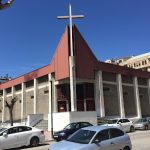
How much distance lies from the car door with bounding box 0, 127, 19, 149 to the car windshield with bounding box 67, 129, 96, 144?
26.8 ft

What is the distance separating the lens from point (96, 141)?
10.7 meters

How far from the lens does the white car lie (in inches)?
719

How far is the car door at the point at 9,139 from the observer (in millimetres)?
18172

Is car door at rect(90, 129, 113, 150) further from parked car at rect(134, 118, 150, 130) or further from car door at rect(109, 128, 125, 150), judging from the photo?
parked car at rect(134, 118, 150, 130)

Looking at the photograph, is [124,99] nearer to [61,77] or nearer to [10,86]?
[61,77]

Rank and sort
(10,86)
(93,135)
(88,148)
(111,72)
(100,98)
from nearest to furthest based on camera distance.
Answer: (88,148)
(93,135)
(100,98)
(111,72)
(10,86)

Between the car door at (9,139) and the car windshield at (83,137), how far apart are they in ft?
26.8

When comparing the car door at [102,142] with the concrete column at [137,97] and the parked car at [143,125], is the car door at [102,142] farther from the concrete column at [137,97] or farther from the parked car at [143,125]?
the concrete column at [137,97]

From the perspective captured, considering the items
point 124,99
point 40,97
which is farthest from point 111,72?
point 40,97

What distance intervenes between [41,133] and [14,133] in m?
2.22

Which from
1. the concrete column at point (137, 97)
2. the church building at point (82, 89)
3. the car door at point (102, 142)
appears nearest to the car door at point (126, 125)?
the church building at point (82, 89)

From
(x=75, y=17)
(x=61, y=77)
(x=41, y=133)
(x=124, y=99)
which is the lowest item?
(x=41, y=133)

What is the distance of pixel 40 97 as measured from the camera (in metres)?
47.4

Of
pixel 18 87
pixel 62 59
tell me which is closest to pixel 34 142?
pixel 62 59
